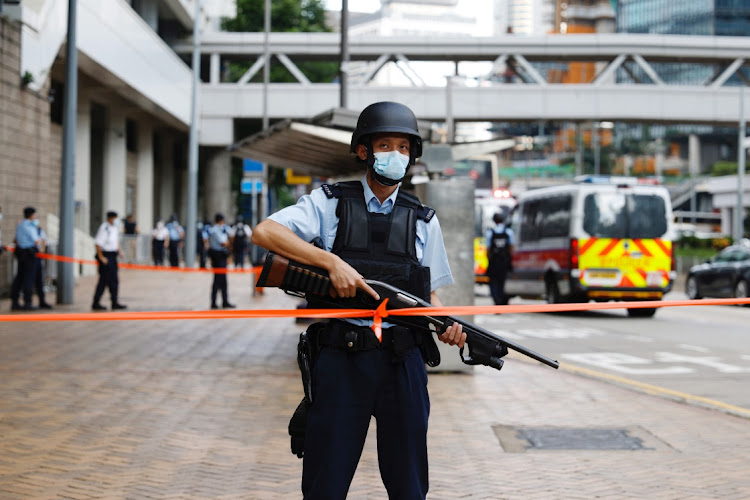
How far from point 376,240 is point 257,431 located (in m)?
3.77

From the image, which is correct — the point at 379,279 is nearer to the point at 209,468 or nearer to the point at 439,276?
the point at 439,276

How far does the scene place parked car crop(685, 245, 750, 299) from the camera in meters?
23.5

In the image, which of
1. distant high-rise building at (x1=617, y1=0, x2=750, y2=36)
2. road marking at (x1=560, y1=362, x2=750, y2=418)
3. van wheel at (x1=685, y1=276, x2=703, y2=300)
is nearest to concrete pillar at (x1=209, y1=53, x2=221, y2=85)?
van wheel at (x1=685, y1=276, x2=703, y2=300)

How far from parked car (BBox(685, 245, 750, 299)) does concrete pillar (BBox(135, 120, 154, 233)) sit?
20.0 meters

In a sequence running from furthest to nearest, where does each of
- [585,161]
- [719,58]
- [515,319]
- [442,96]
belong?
[585,161]
[719,58]
[442,96]
[515,319]

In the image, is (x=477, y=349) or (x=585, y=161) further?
(x=585, y=161)

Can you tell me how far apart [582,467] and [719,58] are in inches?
1733

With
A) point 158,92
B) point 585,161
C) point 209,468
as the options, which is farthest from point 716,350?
point 585,161

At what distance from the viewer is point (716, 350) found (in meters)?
13.3

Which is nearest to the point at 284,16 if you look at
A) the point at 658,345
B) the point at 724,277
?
the point at 724,277

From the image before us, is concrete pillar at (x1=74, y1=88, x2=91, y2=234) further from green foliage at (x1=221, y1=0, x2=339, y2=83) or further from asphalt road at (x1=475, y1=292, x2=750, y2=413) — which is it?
green foliage at (x1=221, y1=0, x2=339, y2=83)

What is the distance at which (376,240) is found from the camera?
11.9 feet

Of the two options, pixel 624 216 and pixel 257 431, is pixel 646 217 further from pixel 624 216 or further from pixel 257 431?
pixel 257 431

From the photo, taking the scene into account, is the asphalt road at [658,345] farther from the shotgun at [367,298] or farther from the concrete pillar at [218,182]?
the concrete pillar at [218,182]
